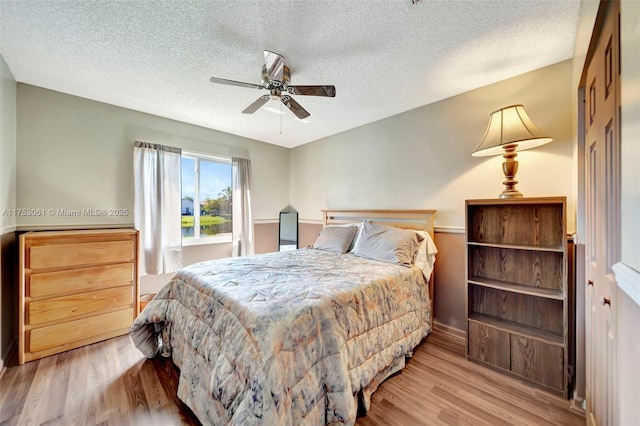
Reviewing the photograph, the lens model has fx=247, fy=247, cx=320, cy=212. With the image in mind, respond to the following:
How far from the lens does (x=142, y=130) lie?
3119 mm

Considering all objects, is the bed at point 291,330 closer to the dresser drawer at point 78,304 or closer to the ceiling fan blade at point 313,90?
the dresser drawer at point 78,304

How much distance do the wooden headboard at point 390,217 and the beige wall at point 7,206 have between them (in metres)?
3.31

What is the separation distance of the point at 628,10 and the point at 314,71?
1836 millimetres

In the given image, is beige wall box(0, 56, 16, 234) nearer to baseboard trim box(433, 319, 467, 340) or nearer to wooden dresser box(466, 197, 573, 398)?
wooden dresser box(466, 197, 573, 398)

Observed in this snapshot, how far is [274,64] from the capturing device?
1.89 metres

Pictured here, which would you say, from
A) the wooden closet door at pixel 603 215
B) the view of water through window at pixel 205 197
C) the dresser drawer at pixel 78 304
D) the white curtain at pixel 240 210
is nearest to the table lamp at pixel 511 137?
the wooden closet door at pixel 603 215

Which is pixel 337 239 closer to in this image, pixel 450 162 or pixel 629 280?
pixel 450 162

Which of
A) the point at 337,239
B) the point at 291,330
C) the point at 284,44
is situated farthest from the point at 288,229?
the point at 291,330

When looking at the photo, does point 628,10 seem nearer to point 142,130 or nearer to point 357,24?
point 357,24

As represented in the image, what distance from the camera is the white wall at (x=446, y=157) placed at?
205 cm

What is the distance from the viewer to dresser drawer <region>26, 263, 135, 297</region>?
2193 mm

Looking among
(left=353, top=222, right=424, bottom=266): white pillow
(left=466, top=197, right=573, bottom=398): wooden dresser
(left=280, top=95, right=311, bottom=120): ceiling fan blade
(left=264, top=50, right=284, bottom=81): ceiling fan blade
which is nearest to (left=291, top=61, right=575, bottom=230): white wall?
(left=466, top=197, right=573, bottom=398): wooden dresser

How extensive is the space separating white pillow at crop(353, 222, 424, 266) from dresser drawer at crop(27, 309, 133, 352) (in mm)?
2604

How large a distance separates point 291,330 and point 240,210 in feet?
9.77
